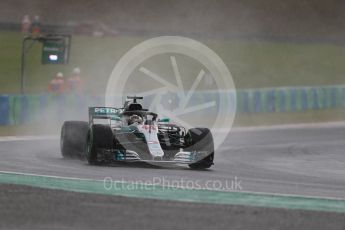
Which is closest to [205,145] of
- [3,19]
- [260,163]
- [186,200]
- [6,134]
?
[260,163]

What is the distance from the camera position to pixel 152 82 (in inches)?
1406

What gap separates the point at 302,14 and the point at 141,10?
9165 mm

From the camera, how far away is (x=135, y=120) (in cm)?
1428

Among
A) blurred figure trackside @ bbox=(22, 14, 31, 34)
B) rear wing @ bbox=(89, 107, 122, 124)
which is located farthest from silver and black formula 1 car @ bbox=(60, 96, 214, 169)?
blurred figure trackside @ bbox=(22, 14, 31, 34)

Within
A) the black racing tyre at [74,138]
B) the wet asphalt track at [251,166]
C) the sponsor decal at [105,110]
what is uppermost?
the sponsor decal at [105,110]

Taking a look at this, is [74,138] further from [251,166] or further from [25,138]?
[25,138]

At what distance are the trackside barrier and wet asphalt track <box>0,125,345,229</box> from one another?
3.92 m

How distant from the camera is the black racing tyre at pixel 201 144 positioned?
1396 centimetres

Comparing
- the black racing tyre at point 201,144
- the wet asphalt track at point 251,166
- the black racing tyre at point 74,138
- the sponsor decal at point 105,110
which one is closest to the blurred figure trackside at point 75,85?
the wet asphalt track at point 251,166
